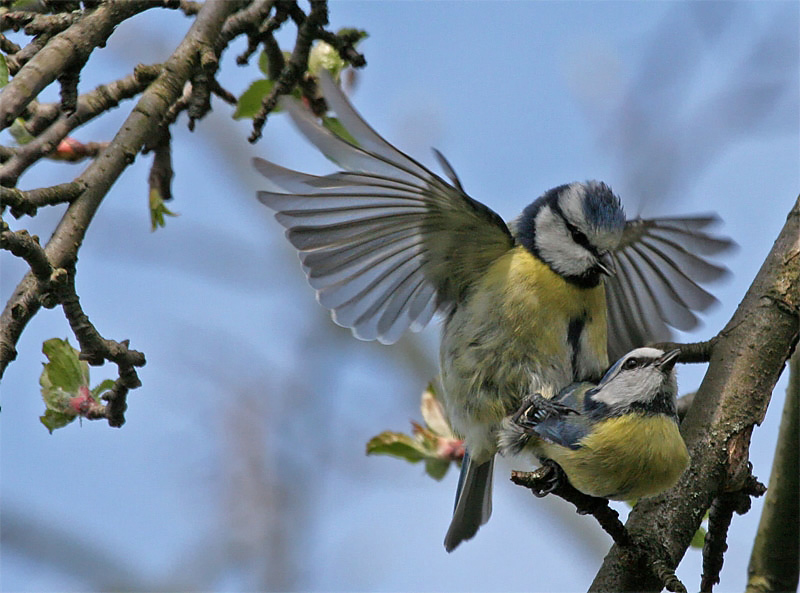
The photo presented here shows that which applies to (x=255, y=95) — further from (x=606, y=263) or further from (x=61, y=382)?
(x=606, y=263)

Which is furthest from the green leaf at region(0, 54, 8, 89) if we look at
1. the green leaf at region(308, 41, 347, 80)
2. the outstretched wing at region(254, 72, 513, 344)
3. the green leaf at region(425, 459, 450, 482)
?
the green leaf at region(425, 459, 450, 482)

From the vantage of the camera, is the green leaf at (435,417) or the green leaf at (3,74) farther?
the green leaf at (435,417)

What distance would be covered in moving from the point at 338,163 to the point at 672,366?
1.00 meters

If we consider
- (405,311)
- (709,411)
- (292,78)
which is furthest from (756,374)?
(292,78)

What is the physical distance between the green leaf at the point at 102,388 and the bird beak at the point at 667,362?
1228 mm

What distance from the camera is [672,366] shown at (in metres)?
2.01

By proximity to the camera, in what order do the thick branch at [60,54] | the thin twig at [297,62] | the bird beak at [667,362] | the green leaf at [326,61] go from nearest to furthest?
the thick branch at [60,54], the bird beak at [667,362], the thin twig at [297,62], the green leaf at [326,61]

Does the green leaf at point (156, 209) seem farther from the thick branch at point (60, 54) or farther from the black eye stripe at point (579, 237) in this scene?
the black eye stripe at point (579, 237)

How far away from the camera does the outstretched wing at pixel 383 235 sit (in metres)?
2.38

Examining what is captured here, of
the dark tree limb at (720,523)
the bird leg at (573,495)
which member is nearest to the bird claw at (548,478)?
the bird leg at (573,495)

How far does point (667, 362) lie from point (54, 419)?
1.44 m

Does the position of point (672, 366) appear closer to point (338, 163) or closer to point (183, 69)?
point (338, 163)

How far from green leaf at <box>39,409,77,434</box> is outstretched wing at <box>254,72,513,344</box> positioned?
769 millimetres

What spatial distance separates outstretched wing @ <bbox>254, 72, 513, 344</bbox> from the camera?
238cm
